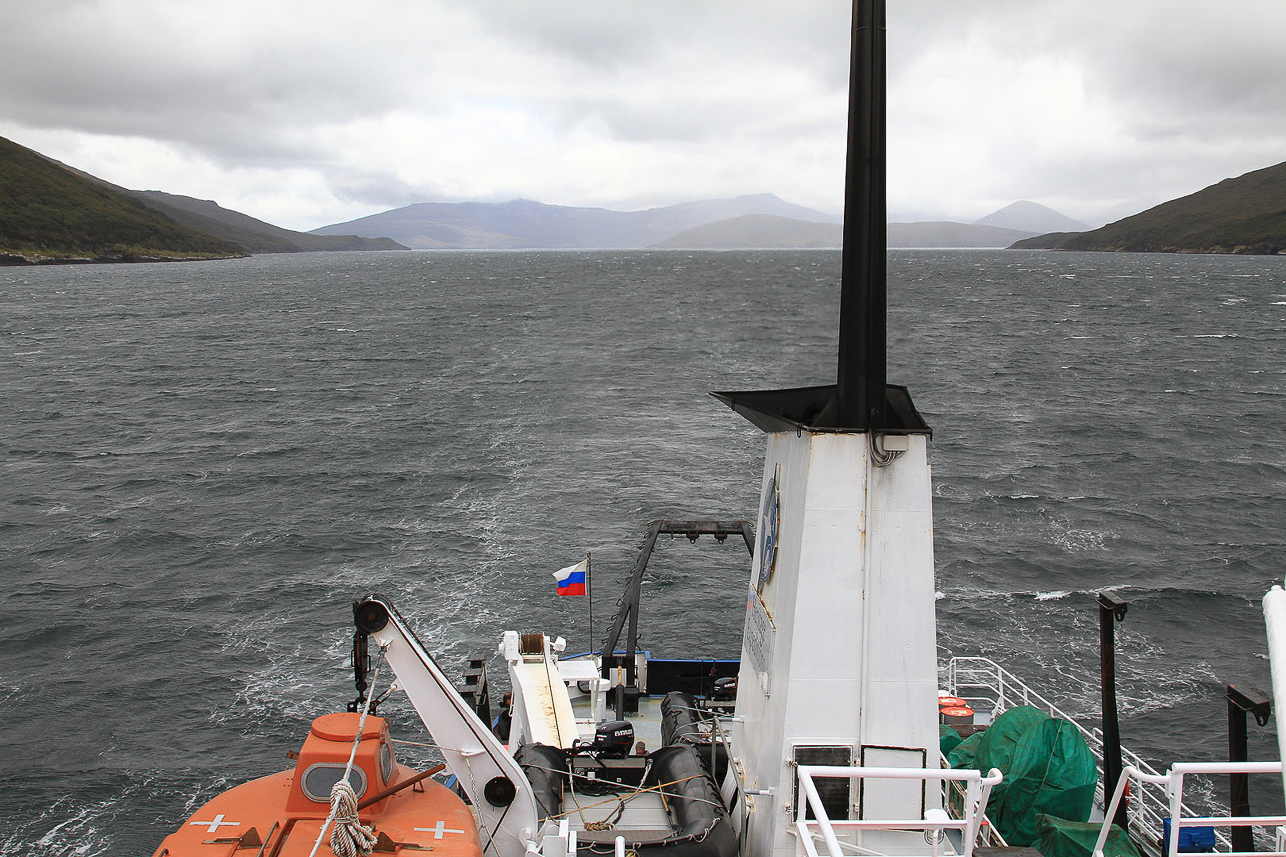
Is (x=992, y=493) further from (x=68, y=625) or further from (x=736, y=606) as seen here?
(x=68, y=625)

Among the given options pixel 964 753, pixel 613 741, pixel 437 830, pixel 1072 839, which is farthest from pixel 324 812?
pixel 964 753

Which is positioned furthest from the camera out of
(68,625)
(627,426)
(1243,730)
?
(627,426)

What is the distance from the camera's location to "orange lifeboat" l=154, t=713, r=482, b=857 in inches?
384

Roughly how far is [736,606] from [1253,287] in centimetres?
17596

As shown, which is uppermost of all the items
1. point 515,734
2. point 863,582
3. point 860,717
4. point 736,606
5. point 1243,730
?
point 863,582

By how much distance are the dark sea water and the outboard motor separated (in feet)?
21.7

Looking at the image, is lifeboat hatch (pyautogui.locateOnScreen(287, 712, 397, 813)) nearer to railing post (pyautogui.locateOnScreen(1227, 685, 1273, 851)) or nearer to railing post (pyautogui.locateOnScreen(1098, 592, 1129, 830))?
railing post (pyautogui.locateOnScreen(1098, 592, 1129, 830))

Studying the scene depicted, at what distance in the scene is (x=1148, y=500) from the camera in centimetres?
4816

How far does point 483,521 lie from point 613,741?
1162 inches

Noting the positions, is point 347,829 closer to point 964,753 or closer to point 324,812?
point 324,812

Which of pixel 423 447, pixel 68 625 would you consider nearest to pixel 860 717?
pixel 68 625

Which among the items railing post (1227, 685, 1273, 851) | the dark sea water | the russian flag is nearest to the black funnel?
the dark sea water

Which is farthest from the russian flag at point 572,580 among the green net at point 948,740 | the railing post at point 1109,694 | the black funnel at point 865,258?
the black funnel at point 865,258

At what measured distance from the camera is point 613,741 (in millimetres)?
15883
